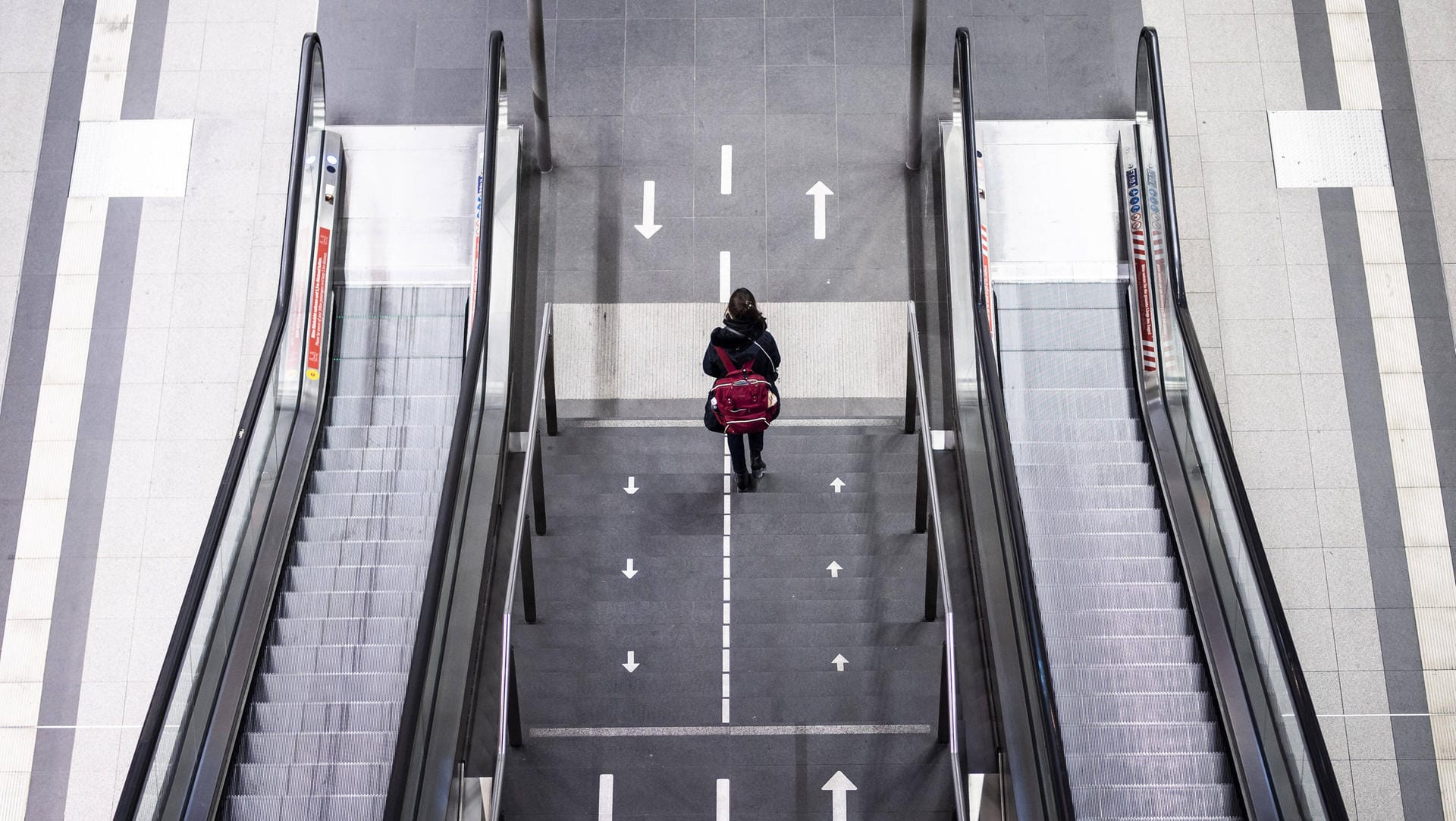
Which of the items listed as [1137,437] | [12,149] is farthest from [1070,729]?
[12,149]

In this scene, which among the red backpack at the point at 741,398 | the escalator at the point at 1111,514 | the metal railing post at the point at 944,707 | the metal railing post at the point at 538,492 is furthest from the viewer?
the metal railing post at the point at 538,492

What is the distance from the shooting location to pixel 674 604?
6.82 m

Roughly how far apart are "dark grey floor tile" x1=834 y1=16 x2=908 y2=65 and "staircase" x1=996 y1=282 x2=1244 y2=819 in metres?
2.27

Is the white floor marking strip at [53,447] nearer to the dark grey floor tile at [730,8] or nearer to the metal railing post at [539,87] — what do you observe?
the metal railing post at [539,87]

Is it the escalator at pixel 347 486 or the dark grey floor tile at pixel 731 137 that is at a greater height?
the dark grey floor tile at pixel 731 137

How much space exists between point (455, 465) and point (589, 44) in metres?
4.51

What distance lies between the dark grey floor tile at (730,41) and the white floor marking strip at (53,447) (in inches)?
161

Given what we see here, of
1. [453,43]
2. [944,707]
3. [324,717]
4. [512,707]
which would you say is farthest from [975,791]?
[453,43]

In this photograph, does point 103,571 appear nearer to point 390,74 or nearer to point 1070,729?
point 390,74

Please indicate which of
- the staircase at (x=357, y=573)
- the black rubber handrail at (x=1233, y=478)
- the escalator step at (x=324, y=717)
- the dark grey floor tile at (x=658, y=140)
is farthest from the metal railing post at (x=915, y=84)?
the escalator step at (x=324, y=717)

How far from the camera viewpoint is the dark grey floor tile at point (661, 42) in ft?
30.3

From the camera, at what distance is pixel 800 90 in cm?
915

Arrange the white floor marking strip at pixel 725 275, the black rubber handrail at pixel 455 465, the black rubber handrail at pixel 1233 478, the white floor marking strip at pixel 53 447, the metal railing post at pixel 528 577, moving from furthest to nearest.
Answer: the white floor marking strip at pixel 725 275 → the white floor marking strip at pixel 53 447 → the metal railing post at pixel 528 577 → the black rubber handrail at pixel 1233 478 → the black rubber handrail at pixel 455 465

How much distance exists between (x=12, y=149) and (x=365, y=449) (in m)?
3.95
